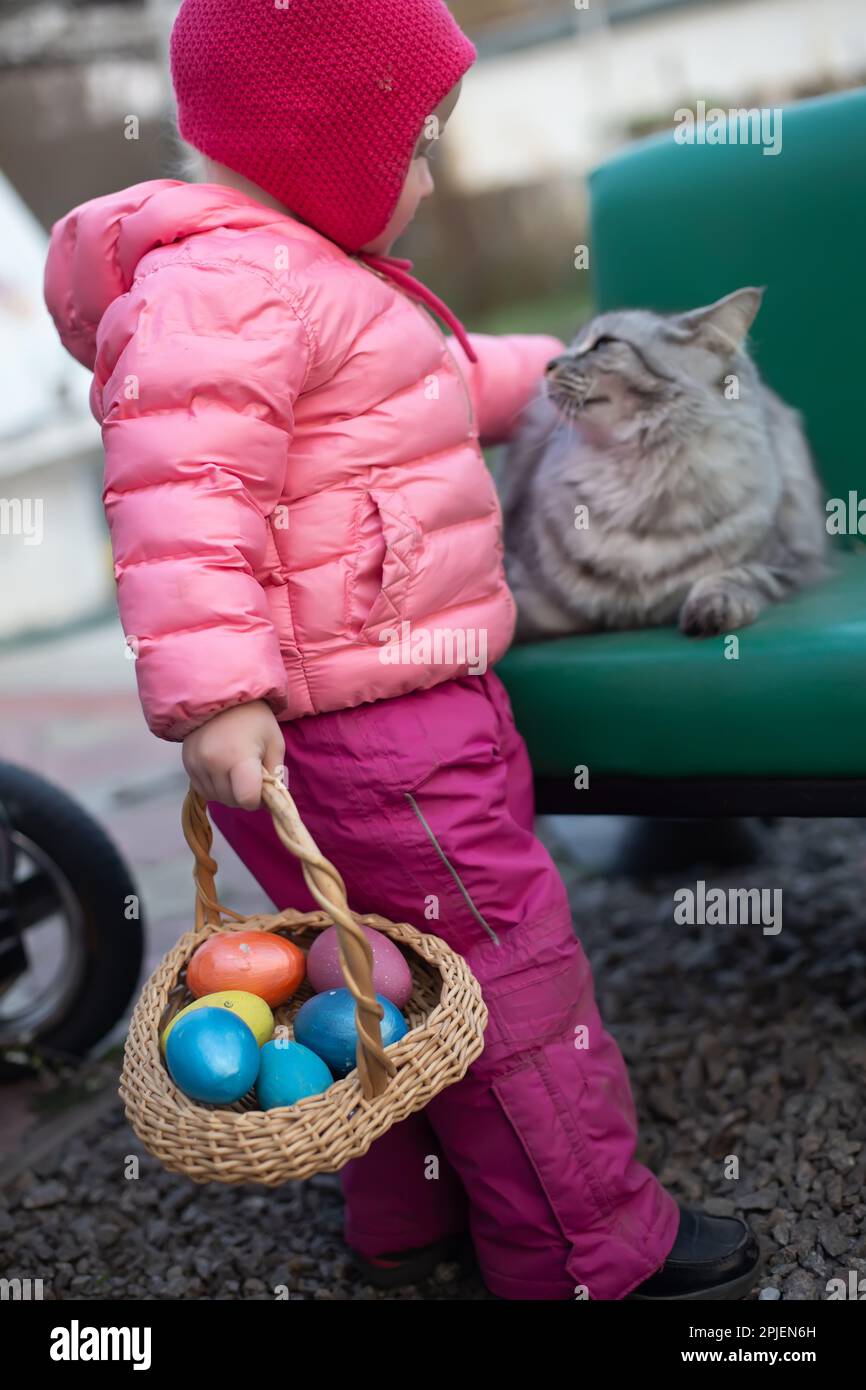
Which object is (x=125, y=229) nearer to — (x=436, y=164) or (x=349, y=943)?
(x=349, y=943)

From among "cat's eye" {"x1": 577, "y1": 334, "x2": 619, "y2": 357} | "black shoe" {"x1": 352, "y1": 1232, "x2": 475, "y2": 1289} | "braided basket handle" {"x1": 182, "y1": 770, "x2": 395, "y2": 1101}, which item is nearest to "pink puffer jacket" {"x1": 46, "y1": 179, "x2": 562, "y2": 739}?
"braided basket handle" {"x1": 182, "y1": 770, "x2": 395, "y2": 1101}

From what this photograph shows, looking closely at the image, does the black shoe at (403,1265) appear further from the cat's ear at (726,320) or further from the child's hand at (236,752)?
the cat's ear at (726,320)

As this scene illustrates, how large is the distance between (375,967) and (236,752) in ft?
0.94

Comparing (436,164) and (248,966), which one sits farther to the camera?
(436,164)

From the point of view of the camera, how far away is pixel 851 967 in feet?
6.72

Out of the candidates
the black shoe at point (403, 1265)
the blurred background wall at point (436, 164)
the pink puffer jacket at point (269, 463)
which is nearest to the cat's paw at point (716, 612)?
the pink puffer jacket at point (269, 463)

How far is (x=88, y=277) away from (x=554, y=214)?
4.11 metres

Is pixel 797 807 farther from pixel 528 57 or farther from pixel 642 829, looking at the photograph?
pixel 528 57

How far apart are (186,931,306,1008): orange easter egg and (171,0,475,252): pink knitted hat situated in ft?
2.65

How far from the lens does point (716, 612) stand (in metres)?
1.61

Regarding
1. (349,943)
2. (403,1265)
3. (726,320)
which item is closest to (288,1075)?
(349,943)

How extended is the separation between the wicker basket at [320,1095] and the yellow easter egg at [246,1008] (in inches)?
2.1

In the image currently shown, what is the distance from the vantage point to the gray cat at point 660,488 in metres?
1.67
